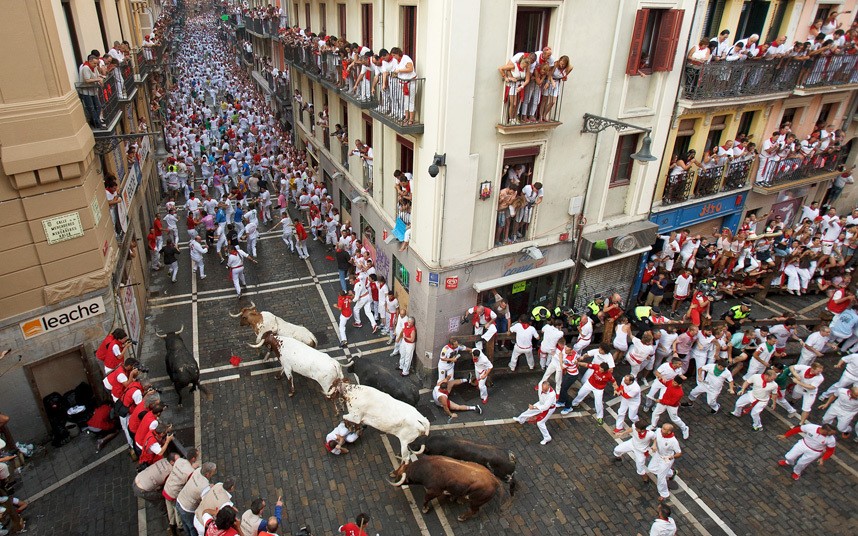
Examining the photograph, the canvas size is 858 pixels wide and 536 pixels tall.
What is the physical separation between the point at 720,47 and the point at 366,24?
10196mm

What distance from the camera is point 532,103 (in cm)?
1187

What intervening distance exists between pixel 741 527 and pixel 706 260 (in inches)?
383

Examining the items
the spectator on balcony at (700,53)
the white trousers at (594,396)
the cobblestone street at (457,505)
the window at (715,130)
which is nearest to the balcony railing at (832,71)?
the window at (715,130)

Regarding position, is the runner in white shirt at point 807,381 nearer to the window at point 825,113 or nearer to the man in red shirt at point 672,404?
the man in red shirt at point 672,404

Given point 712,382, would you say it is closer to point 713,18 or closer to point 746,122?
point 746,122

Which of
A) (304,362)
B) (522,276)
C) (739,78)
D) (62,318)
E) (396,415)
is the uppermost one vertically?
(739,78)

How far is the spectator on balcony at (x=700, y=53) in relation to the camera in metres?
14.0

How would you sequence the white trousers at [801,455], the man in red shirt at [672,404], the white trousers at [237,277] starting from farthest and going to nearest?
1. the white trousers at [237,277]
2. the man in red shirt at [672,404]
3. the white trousers at [801,455]

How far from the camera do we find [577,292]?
50.4ft

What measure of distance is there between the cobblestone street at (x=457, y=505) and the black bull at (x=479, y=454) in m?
0.74

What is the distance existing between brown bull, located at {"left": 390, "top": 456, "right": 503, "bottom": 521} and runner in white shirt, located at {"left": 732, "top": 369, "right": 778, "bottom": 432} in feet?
21.7

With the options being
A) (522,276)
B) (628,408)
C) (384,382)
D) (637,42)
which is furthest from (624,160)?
(384,382)

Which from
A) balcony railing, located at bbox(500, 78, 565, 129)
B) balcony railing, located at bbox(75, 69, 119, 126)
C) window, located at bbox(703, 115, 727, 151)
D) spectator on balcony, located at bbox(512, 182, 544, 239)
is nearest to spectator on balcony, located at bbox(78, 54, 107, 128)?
balcony railing, located at bbox(75, 69, 119, 126)

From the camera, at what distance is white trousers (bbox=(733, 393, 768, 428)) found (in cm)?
1198
